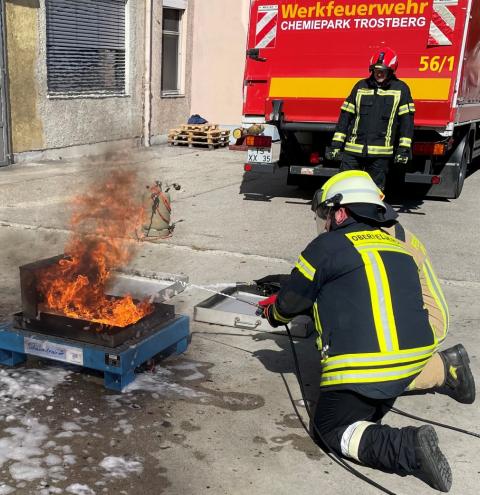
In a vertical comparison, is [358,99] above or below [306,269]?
above

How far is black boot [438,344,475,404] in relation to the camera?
3760mm

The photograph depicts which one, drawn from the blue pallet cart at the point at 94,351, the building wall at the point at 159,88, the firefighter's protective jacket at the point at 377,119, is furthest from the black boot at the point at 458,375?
the building wall at the point at 159,88

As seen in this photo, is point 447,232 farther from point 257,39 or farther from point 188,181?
point 188,181

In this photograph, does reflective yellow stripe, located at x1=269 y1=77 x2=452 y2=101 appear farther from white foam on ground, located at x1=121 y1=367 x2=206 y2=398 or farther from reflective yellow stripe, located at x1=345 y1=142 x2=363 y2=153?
white foam on ground, located at x1=121 y1=367 x2=206 y2=398

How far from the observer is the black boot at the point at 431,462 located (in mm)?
2881

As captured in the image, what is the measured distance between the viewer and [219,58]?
1741cm

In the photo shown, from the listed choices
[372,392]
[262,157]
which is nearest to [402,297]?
[372,392]

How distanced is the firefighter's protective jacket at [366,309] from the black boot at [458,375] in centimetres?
61

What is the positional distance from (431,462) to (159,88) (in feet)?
47.9

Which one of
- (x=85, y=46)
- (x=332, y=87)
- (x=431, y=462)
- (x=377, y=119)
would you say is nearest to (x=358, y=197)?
(x=431, y=462)

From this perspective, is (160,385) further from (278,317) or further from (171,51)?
(171,51)

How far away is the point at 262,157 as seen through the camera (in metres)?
9.67

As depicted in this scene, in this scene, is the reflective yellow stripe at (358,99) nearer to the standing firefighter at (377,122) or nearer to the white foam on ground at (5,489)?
the standing firefighter at (377,122)

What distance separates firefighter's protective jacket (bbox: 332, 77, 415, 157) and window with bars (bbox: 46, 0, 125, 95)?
7.26 metres
